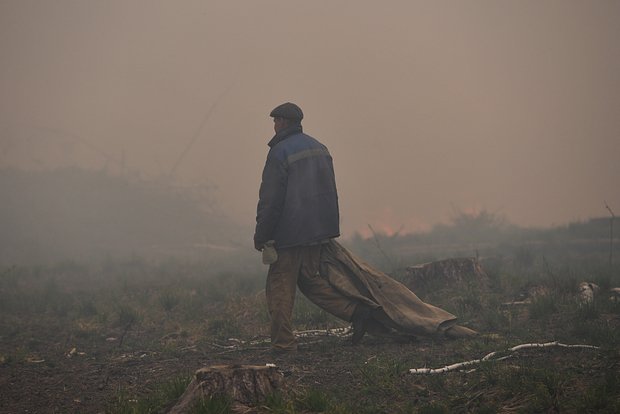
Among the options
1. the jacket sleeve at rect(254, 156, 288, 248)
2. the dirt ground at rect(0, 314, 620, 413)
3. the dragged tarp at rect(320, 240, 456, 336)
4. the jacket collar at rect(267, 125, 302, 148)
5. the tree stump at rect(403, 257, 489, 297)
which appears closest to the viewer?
the dirt ground at rect(0, 314, 620, 413)

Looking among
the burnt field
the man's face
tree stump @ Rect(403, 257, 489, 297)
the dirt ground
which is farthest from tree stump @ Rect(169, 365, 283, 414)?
tree stump @ Rect(403, 257, 489, 297)

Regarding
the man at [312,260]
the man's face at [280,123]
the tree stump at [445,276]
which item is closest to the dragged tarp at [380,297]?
the man at [312,260]

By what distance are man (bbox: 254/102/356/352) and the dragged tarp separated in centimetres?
12

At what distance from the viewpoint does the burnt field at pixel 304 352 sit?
203 inches

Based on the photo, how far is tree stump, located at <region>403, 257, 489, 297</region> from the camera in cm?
1059

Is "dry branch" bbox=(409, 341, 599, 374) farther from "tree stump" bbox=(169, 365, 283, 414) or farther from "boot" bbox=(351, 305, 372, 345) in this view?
"tree stump" bbox=(169, 365, 283, 414)

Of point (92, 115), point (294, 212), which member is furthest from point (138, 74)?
point (294, 212)

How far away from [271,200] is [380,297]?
154 cm

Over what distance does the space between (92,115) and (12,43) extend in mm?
11089

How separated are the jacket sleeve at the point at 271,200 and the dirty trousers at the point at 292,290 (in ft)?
0.87

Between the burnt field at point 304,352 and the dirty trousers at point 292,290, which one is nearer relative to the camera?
the burnt field at point 304,352

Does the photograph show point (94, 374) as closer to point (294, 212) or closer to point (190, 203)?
point (294, 212)

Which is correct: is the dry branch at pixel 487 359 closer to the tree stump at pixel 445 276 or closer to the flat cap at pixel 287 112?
the flat cap at pixel 287 112

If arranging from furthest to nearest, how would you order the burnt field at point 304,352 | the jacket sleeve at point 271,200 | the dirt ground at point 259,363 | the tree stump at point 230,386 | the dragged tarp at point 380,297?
the dragged tarp at point 380,297 → the jacket sleeve at point 271,200 → the dirt ground at point 259,363 → the burnt field at point 304,352 → the tree stump at point 230,386
